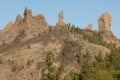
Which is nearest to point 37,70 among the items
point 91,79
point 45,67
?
point 45,67

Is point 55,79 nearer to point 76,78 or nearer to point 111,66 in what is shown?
point 76,78

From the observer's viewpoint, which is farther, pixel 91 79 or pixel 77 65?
pixel 77 65

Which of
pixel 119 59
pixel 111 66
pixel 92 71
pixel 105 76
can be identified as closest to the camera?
pixel 105 76

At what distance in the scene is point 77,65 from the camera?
199125 millimetres

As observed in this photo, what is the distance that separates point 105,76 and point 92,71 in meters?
15.2

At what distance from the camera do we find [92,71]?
14412 centimetres

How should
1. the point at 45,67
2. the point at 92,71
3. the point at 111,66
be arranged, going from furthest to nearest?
the point at 45,67 < the point at 111,66 < the point at 92,71

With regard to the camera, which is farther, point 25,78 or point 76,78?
point 25,78

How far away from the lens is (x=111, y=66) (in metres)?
158

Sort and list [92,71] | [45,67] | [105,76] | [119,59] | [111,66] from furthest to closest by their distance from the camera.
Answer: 1. [45,67]
2. [119,59]
3. [111,66]
4. [92,71]
5. [105,76]

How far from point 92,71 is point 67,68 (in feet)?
176

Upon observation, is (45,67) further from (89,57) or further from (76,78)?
(76,78)

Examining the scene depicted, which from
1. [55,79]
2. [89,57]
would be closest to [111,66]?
[55,79]

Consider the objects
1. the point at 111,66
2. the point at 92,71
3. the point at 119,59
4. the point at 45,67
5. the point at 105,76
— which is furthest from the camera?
the point at 45,67
